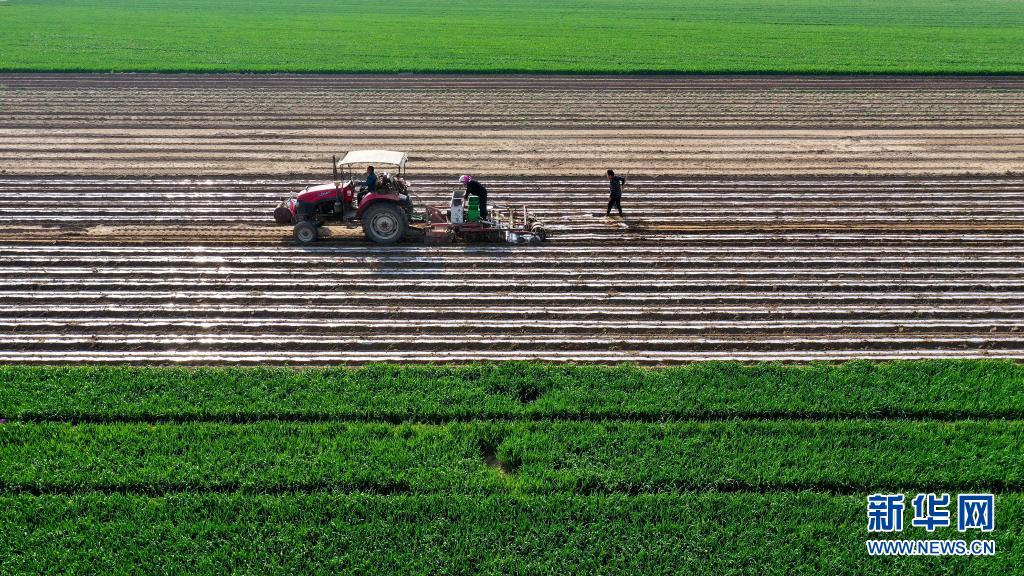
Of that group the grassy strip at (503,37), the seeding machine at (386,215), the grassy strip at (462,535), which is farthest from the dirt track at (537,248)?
the grassy strip at (503,37)

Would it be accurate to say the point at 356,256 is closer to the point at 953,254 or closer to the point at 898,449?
the point at 898,449

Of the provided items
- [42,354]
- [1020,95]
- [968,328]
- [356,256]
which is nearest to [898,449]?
[968,328]

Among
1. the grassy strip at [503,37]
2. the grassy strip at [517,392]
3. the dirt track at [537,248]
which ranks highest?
the grassy strip at [503,37]

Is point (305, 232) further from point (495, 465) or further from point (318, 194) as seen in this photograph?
point (495, 465)

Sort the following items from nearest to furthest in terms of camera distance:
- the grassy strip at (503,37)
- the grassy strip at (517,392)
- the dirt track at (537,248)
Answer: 1. the grassy strip at (517,392)
2. the dirt track at (537,248)
3. the grassy strip at (503,37)

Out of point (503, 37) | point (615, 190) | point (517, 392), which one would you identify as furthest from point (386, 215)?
point (503, 37)

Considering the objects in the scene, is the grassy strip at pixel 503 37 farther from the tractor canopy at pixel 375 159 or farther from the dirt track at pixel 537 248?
the tractor canopy at pixel 375 159

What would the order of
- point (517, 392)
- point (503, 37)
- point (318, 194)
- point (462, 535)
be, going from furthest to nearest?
point (503, 37)
point (318, 194)
point (517, 392)
point (462, 535)
